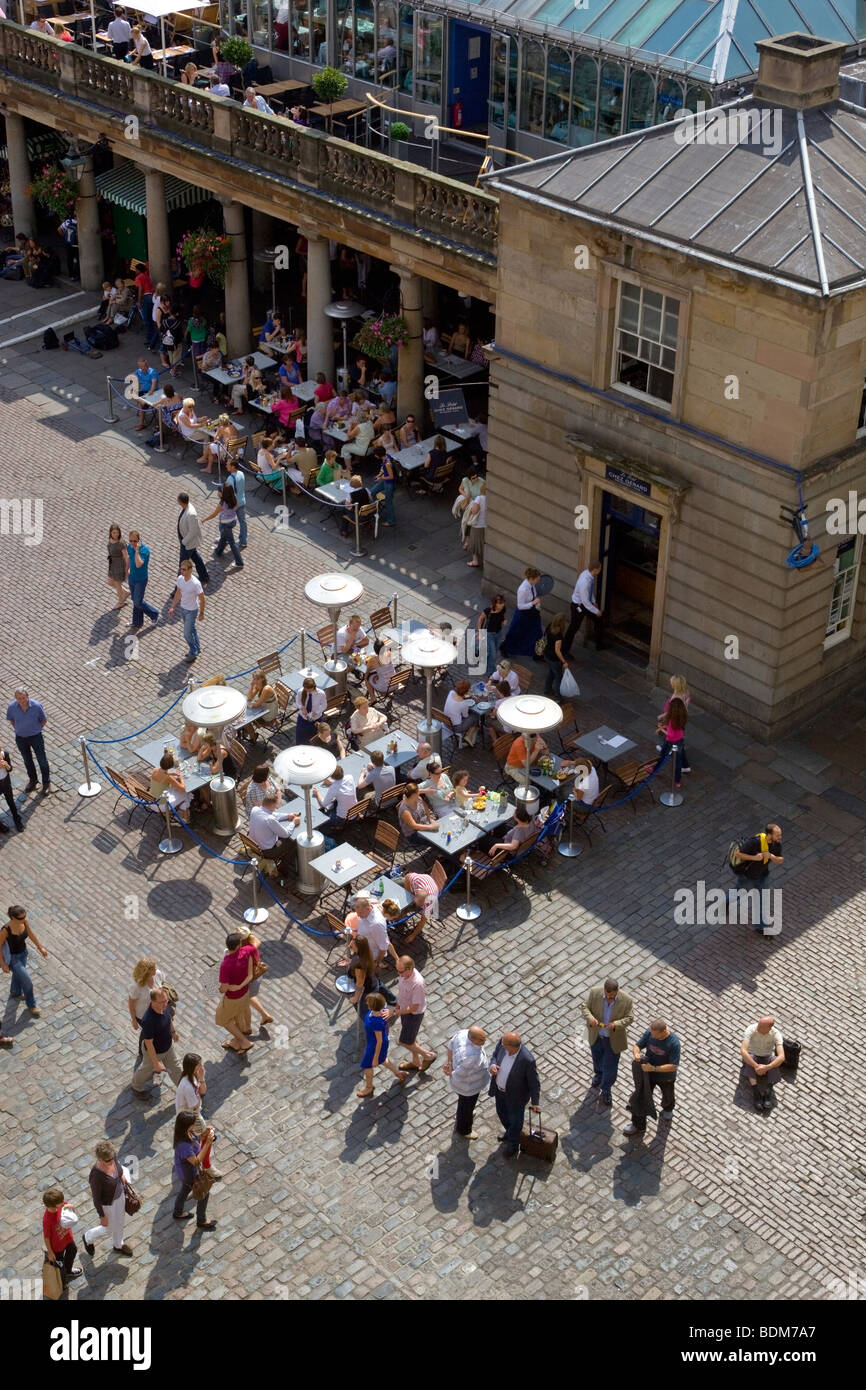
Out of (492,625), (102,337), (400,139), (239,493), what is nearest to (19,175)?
(102,337)

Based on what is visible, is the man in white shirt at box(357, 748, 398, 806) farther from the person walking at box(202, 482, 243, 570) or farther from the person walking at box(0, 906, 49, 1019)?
the person walking at box(202, 482, 243, 570)

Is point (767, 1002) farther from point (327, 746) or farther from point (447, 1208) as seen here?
point (327, 746)

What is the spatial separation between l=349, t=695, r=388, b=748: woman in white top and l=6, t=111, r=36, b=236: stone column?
23.4 metres

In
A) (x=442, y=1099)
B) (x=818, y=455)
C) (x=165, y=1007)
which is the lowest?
(x=442, y=1099)

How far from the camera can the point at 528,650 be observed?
96.0ft

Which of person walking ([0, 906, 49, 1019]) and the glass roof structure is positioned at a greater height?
the glass roof structure

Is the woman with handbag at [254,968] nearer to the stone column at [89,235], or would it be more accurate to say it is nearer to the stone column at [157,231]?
the stone column at [157,231]

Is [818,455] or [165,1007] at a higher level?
[818,455]

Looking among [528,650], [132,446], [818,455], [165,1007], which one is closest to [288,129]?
[132,446]

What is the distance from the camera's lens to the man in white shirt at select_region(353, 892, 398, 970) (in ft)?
72.2

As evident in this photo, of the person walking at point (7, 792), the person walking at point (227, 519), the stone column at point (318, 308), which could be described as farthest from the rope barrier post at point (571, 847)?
the stone column at point (318, 308)

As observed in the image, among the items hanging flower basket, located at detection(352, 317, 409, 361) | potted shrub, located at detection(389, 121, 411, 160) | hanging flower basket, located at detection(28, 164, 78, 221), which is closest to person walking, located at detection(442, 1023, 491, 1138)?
hanging flower basket, located at detection(352, 317, 409, 361)
